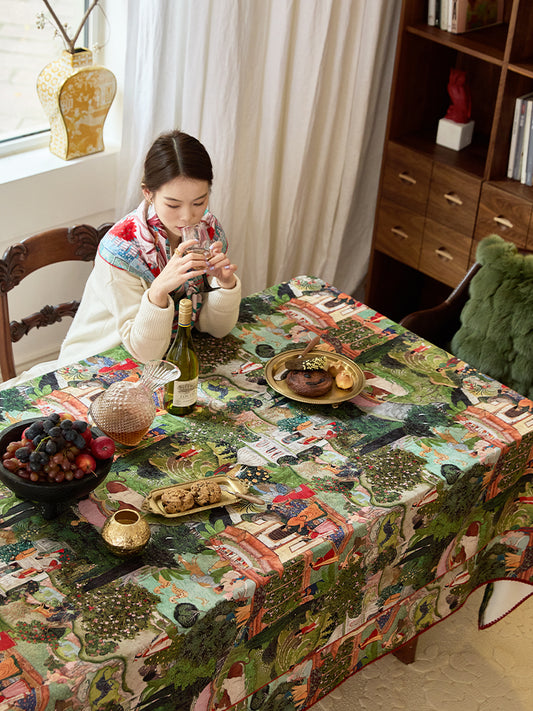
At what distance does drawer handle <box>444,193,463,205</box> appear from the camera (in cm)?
307

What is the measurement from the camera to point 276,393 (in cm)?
194

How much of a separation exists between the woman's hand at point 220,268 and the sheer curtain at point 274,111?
937 mm

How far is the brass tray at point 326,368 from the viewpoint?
189cm

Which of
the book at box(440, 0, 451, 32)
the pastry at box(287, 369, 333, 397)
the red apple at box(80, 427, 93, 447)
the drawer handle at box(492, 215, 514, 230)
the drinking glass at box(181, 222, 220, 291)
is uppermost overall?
Result: the book at box(440, 0, 451, 32)

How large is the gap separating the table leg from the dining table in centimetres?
1

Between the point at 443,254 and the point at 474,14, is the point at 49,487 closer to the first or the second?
the point at 443,254

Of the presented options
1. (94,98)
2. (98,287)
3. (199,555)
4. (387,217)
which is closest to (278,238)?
(387,217)

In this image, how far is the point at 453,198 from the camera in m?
3.09

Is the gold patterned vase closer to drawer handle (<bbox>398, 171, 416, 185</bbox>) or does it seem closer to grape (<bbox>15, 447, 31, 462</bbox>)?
drawer handle (<bbox>398, 171, 416, 185</bbox>)

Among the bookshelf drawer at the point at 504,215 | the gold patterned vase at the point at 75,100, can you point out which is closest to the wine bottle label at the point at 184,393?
the gold patterned vase at the point at 75,100

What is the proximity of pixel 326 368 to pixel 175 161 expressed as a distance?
60cm

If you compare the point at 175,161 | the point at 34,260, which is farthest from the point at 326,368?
the point at 34,260

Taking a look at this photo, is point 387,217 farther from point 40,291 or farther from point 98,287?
point 98,287

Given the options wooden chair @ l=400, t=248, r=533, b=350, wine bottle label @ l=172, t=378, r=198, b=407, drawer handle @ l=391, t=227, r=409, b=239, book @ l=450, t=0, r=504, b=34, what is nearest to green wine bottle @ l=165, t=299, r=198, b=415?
wine bottle label @ l=172, t=378, r=198, b=407
